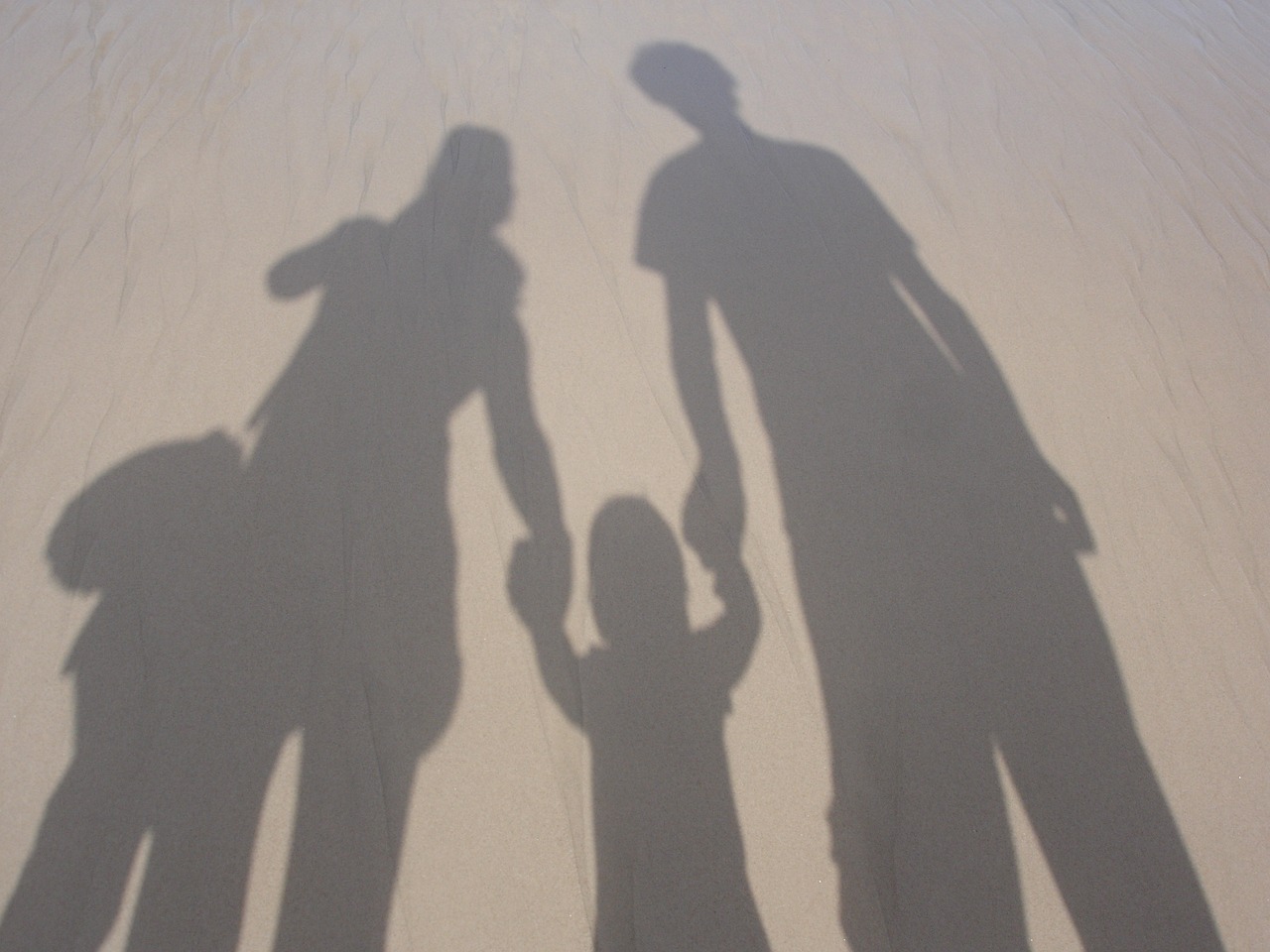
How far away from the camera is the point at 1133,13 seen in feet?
22.7

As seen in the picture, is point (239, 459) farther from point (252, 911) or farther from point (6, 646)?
point (252, 911)

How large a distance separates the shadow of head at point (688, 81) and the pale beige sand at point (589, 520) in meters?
0.16

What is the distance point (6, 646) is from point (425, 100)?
3.78 m

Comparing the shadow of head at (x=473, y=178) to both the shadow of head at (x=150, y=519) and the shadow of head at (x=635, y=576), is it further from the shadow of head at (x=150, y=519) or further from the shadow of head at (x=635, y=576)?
the shadow of head at (x=635, y=576)

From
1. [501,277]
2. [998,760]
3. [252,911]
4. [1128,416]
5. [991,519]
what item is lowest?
[252,911]

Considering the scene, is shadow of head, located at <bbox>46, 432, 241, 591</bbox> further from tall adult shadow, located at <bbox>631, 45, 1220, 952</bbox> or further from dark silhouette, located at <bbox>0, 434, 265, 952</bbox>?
tall adult shadow, located at <bbox>631, 45, 1220, 952</bbox>

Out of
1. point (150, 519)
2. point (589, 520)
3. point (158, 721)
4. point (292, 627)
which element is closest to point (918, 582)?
point (589, 520)

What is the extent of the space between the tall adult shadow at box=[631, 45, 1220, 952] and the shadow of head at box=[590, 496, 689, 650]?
29 centimetres

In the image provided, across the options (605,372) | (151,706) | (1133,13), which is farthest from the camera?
(1133,13)

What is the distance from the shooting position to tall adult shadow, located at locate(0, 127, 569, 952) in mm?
2072

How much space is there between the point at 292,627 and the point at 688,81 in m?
4.33

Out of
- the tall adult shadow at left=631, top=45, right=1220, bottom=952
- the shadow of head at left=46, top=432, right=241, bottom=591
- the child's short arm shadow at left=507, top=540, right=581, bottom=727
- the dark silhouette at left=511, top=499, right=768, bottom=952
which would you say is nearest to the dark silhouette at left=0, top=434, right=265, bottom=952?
the shadow of head at left=46, top=432, right=241, bottom=591

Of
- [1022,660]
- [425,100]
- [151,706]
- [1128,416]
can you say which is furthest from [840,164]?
[151,706]

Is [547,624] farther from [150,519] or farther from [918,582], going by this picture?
[150,519]
